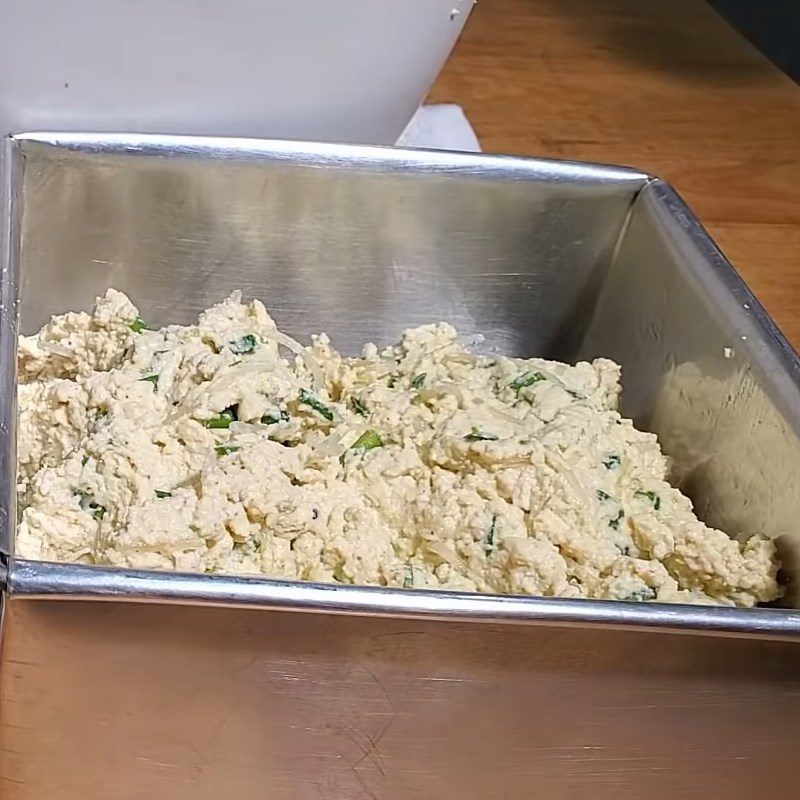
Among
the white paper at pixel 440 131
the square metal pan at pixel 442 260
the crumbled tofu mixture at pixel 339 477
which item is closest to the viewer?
the crumbled tofu mixture at pixel 339 477

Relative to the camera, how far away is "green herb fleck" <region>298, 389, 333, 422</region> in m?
0.65

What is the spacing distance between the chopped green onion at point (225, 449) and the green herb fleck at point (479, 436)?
135 millimetres

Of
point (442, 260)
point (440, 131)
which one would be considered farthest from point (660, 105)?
point (442, 260)

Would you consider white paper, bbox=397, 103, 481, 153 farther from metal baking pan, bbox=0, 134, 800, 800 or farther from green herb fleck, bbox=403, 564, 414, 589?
green herb fleck, bbox=403, 564, 414, 589

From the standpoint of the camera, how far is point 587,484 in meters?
0.60

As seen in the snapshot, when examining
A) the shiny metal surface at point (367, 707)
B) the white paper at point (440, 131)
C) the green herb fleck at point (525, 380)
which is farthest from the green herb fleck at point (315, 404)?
the white paper at point (440, 131)

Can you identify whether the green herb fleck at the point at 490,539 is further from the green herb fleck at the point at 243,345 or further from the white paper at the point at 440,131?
the white paper at the point at 440,131

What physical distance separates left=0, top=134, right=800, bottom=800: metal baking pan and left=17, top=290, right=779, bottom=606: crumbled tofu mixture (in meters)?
0.07

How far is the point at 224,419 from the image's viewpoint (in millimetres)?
617

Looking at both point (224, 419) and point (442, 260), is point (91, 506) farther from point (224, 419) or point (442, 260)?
point (442, 260)

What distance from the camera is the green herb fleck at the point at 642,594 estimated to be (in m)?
0.55

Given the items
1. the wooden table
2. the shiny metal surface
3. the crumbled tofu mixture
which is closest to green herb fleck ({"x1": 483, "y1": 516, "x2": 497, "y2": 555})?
the crumbled tofu mixture

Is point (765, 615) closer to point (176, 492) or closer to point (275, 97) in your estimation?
point (176, 492)

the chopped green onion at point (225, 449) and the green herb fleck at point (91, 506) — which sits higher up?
the chopped green onion at point (225, 449)
